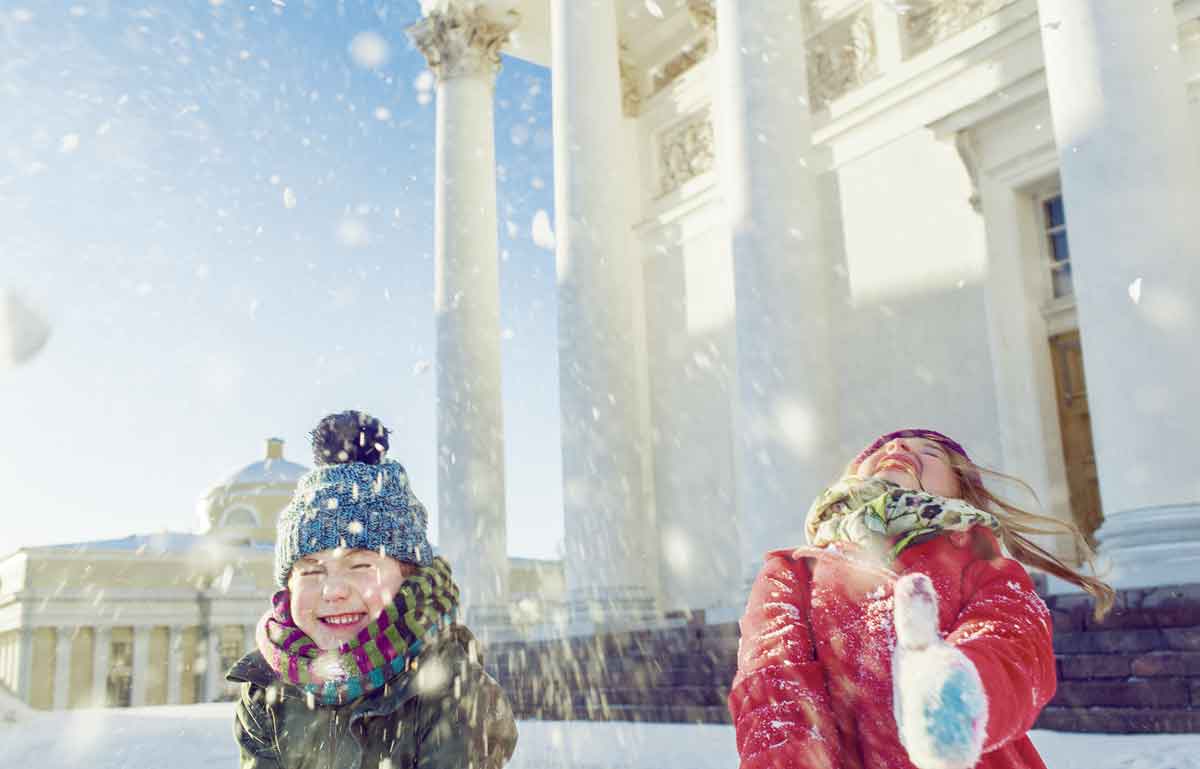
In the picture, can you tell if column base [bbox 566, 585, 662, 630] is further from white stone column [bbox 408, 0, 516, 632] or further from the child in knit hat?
the child in knit hat

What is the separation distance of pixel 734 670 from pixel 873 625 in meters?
10.4

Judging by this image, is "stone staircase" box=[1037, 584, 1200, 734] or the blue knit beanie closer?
the blue knit beanie

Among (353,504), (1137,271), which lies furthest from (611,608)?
(353,504)

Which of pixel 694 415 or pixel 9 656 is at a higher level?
pixel 694 415

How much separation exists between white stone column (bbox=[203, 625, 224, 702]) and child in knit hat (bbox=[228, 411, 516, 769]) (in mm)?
57101

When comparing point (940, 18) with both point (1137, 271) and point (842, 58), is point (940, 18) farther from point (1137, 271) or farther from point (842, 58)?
point (1137, 271)

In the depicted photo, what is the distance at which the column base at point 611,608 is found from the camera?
57.1ft

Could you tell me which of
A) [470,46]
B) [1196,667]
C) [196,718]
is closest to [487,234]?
[470,46]

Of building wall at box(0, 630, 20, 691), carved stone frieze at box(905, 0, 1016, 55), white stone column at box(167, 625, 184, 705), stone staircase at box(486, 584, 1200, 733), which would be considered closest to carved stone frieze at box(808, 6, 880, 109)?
carved stone frieze at box(905, 0, 1016, 55)

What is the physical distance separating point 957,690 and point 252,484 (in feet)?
224

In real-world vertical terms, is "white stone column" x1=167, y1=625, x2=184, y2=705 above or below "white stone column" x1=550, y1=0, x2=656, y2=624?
below

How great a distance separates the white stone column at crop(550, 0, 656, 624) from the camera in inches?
Result: 701

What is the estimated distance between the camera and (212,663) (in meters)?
58.2

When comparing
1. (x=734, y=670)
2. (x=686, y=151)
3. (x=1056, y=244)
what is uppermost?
(x=686, y=151)
